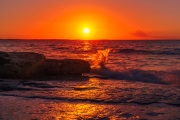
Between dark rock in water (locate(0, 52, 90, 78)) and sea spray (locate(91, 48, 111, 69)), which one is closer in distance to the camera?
dark rock in water (locate(0, 52, 90, 78))

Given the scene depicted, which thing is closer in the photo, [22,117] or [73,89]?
[22,117]

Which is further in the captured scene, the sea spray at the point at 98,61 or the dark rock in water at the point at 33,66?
the sea spray at the point at 98,61

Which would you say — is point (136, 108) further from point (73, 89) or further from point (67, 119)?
point (73, 89)

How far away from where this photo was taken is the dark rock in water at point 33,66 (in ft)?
38.9

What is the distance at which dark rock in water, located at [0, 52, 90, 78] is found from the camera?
11.9 m

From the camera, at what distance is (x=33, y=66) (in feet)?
41.3

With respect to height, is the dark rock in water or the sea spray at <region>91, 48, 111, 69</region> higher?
the sea spray at <region>91, 48, 111, 69</region>

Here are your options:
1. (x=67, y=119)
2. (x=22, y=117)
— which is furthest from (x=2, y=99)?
(x=67, y=119)

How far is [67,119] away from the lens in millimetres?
5758

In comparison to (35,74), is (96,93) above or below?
below

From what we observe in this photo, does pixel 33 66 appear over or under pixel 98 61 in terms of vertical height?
under

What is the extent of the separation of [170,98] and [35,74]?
6855 millimetres

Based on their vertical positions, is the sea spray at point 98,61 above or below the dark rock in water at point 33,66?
above

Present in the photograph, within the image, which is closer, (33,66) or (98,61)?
(33,66)
